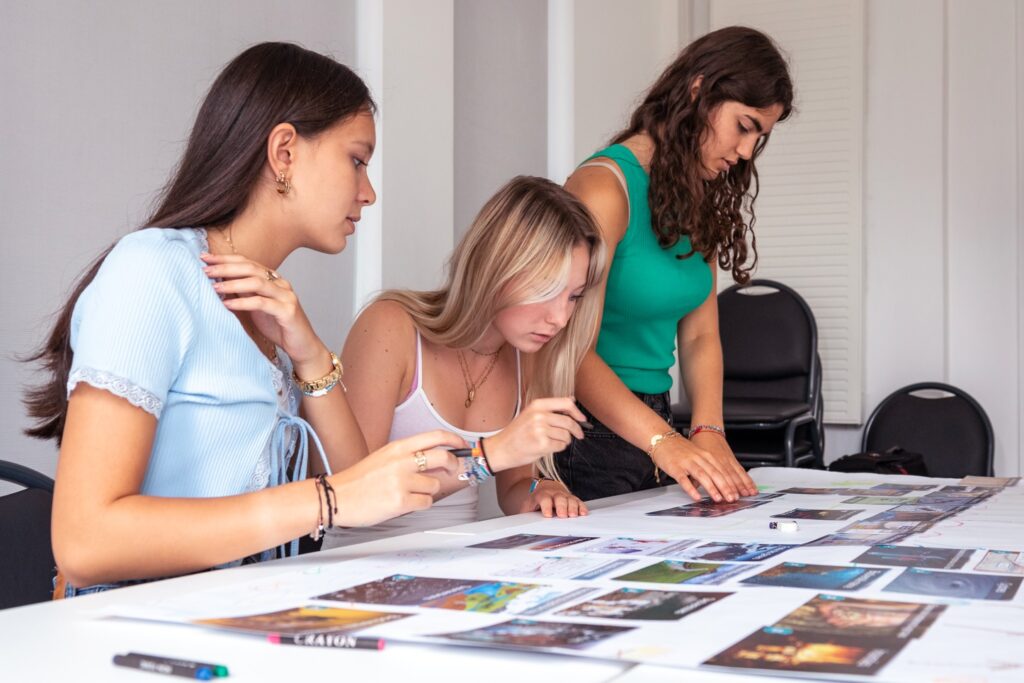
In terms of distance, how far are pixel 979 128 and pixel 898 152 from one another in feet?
1.01

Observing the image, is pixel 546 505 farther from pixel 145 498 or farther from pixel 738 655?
pixel 738 655

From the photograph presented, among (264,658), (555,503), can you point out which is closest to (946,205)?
(555,503)

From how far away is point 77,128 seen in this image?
6.42 ft

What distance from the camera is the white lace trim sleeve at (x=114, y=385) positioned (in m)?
1.06

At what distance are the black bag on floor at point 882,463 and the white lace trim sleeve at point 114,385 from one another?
224 centimetres

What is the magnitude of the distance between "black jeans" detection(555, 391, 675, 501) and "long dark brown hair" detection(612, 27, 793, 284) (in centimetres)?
Result: 37

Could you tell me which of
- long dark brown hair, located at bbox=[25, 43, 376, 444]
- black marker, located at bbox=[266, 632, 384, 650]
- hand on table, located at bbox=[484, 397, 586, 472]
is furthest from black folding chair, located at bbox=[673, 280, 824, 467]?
black marker, located at bbox=[266, 632, 384, 650]

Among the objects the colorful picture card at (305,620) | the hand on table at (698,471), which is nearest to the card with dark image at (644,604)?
the colorful picture card at (305,620)

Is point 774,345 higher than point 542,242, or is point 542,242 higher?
point 542,242

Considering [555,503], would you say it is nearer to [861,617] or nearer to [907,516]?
[907,516]

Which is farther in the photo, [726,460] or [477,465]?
[726,460]

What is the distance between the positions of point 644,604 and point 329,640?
26cm

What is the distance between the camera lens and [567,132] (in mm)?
3656

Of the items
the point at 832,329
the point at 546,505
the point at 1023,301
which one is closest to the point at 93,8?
the point at 546,505
